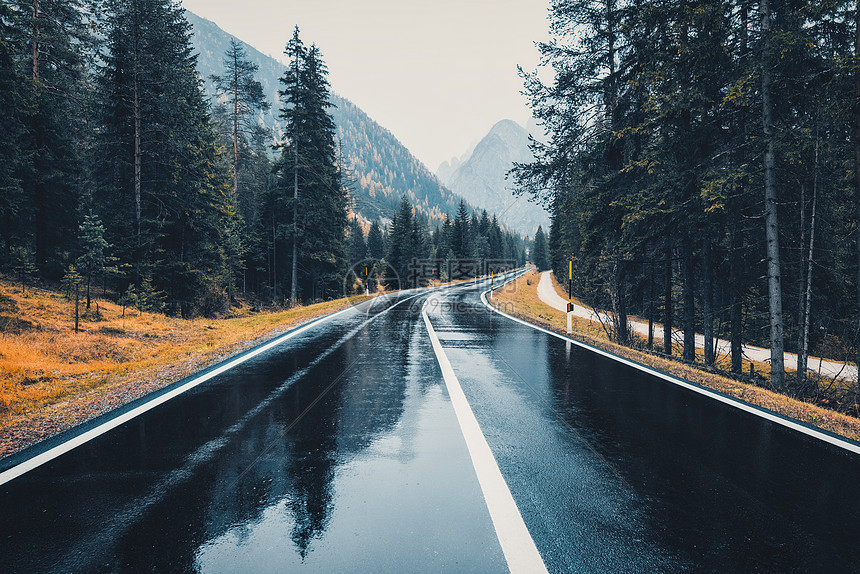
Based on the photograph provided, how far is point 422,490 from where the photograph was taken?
3115mm

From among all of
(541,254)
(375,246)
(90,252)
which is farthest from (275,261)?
(541,254)

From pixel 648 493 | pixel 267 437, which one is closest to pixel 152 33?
pixel 267 437

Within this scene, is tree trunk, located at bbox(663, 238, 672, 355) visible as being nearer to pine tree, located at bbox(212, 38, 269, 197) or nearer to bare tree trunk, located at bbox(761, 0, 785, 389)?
bare tree trunk, located at bbox(761, 0, 785, 389)

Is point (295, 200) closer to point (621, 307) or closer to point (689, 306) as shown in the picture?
point (621, 307)

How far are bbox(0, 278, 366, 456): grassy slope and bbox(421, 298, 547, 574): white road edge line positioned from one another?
14.4 feet

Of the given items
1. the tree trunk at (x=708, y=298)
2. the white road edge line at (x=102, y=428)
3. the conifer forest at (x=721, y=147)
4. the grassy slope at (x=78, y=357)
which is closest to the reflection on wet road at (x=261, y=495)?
the white road edge line at (x=102, y=428)

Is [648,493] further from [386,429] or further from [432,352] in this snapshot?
[432,352]

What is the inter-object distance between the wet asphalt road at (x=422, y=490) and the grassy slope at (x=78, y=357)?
1132mm

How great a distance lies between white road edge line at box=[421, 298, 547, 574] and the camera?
2.28m

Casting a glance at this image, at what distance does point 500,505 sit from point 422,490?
616 mm

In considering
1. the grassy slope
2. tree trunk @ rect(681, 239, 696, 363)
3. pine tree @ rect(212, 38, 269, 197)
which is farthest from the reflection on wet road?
pine tree @ rect(212, 38, 269, 197)

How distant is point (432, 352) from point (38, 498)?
6.85 metres

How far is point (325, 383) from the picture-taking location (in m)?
6.30

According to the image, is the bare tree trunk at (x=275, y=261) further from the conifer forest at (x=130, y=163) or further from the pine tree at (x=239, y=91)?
the pine tree at (x=239, y=91)
